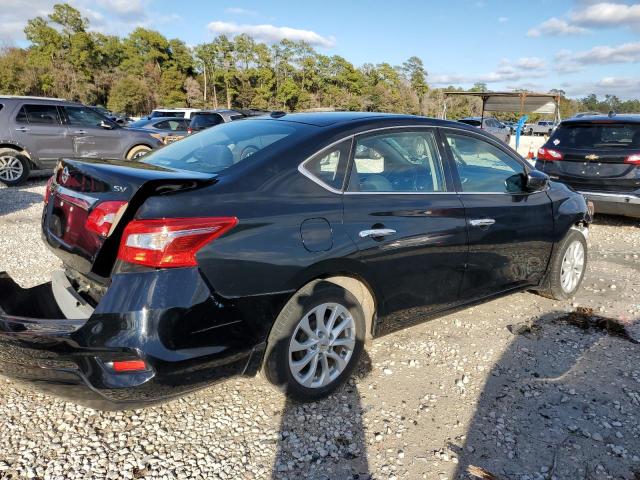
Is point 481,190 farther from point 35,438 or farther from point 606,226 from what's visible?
point 606,226

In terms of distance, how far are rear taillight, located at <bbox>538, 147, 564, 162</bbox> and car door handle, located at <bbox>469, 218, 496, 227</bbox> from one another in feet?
15.1

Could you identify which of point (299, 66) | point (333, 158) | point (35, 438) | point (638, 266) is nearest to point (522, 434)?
point (333, 158)

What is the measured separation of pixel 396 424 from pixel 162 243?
1.62 meters

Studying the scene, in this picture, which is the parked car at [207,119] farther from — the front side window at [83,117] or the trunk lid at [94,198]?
the trunk lid at [94,198]

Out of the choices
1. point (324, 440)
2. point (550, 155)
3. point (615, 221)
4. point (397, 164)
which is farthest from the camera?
point (615, 221)

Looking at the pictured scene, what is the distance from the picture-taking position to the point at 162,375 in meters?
2.25

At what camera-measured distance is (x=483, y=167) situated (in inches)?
156

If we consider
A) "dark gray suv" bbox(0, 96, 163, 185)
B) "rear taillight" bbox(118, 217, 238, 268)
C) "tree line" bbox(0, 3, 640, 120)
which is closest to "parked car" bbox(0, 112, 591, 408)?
"rear taillight" bbox(118, 217, 238, 268)

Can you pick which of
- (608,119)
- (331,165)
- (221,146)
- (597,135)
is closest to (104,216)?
(221,146)

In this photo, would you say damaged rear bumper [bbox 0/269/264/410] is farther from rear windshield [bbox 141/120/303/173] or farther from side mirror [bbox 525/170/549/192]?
side mirror [bbox 525/170/549/192]

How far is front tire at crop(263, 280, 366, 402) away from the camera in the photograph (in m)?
2.65

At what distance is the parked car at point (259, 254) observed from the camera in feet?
7.36

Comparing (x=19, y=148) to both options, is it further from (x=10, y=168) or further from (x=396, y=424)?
(x=396, y=424)

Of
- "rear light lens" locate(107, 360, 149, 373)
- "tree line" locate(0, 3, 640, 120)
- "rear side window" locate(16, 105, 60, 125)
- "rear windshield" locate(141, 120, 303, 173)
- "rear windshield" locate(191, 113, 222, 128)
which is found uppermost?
"tree line" locate(0, 3, 640, 120)
